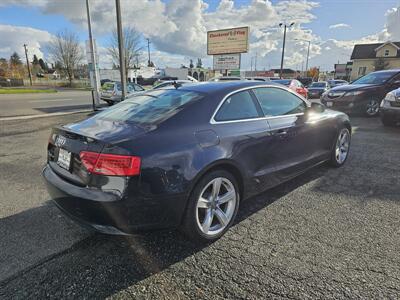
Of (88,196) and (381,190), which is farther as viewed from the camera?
(381,190)

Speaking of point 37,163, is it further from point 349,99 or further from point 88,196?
point 349,99

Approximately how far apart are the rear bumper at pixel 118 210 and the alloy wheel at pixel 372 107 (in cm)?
1056

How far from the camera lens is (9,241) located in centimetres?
288

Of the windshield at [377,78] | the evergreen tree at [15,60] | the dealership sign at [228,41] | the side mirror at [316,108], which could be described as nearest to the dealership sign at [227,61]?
the dealership sign at [228,41]

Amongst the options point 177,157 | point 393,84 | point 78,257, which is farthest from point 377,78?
point 78,257

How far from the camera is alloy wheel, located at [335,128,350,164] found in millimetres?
4941

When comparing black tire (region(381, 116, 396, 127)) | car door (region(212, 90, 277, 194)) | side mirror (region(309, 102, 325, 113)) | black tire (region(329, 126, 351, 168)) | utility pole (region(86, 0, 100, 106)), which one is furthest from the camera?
utility pole (region(86, 0, 100, 106))

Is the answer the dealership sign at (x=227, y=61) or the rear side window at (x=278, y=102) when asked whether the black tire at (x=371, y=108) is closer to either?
the rear side window at (x=278, y=102)

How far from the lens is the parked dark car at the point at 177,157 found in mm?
2332

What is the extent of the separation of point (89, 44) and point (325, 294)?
1479 centimetres

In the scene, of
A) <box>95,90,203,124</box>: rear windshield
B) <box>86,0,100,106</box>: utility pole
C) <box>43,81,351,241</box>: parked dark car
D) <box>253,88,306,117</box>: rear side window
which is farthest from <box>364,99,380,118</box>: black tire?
<box>86,0,100,106</box>: utility pole

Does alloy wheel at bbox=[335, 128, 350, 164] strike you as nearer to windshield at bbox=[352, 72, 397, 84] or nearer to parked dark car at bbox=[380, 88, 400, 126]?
parked dark car at bbox=[380, 88, 400, 126]

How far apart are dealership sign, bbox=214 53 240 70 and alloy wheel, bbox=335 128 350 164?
23282mm

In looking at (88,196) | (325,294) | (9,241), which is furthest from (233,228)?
(9,241)
